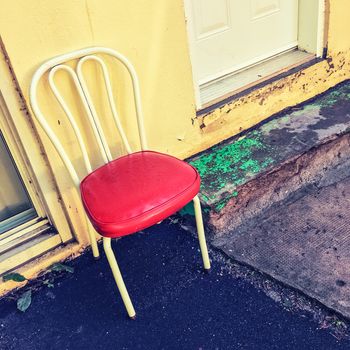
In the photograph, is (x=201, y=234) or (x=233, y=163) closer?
(x=201, y=234)

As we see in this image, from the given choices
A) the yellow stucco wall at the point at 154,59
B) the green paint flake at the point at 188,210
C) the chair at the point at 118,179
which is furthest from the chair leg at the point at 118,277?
the green paint flake at the point at 188,210

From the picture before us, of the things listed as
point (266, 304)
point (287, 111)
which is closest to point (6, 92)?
point (266, 304)

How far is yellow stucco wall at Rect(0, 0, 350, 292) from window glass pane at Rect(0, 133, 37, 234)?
0.23m

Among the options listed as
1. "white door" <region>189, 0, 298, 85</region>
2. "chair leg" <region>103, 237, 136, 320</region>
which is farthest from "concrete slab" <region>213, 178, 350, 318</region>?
"white door" <region>189, 0, 298, 85</region>

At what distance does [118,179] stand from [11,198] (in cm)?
65

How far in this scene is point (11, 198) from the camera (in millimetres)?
2072

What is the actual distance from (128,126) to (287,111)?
3.54 ft

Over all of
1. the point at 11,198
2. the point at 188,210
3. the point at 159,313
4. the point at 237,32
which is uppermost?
the point at 237,32

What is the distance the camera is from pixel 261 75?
2547 millimetres

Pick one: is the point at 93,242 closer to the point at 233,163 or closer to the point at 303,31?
the point at 233,163

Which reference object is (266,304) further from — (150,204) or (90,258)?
(90,258)

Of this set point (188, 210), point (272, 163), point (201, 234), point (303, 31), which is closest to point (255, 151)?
point (272, 163)

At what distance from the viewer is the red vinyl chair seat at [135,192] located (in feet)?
5.17

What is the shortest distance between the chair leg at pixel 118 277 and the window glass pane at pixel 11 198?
66 centimetres
